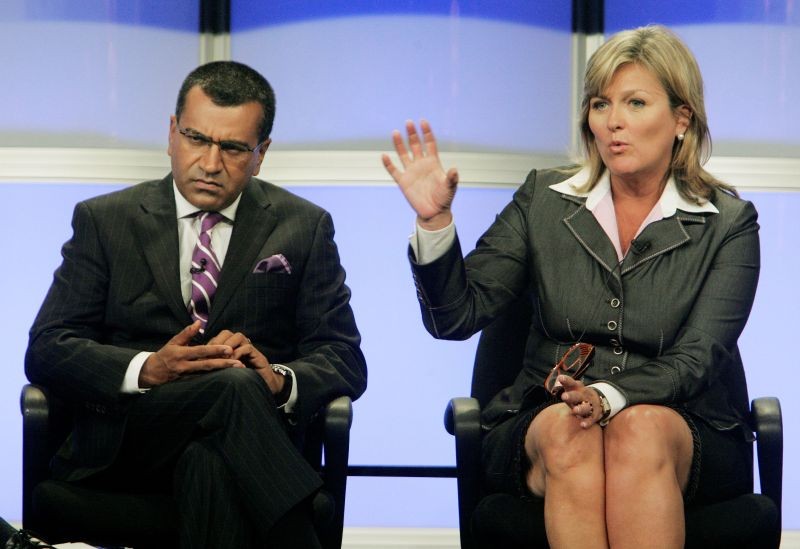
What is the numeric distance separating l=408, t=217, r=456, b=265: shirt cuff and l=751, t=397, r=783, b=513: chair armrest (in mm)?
759

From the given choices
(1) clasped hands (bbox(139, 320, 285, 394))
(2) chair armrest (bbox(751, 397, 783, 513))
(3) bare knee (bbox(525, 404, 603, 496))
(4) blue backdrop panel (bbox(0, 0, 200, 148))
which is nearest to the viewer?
(3) bare knee (bbox(525, 404, 603, 496))

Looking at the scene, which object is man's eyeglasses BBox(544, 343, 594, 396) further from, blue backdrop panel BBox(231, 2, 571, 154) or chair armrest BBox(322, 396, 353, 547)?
blue backdrop panel BBox(231, 2, 571, 154)

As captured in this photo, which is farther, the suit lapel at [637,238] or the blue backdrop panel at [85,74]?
the blue backdrop panel at [85,74]

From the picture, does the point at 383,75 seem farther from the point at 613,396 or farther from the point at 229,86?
the point at 613,396

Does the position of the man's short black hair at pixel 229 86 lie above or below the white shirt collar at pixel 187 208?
above

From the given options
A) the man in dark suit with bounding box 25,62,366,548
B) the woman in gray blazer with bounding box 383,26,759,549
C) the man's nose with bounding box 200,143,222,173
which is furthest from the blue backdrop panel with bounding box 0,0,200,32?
the woman in gray blazer with bounding box 383,26,759,549

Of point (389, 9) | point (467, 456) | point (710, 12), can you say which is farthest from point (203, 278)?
point (710, 12)

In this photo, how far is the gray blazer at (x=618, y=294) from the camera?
2.79 meters

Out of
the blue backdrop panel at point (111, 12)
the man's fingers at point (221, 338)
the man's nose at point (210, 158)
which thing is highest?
the blue backdrop panel at point (111, 12)

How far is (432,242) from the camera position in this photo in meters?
2.73

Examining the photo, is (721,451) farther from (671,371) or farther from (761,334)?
(761,334)

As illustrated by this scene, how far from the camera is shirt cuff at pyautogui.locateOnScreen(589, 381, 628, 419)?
2.58m

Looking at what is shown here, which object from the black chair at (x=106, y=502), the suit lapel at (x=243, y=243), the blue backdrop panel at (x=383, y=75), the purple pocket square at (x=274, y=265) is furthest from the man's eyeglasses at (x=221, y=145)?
the blue backdrop panel at (x=383, y=75)

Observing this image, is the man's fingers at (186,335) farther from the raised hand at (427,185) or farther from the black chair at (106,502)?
the raised hand at (427,185)
